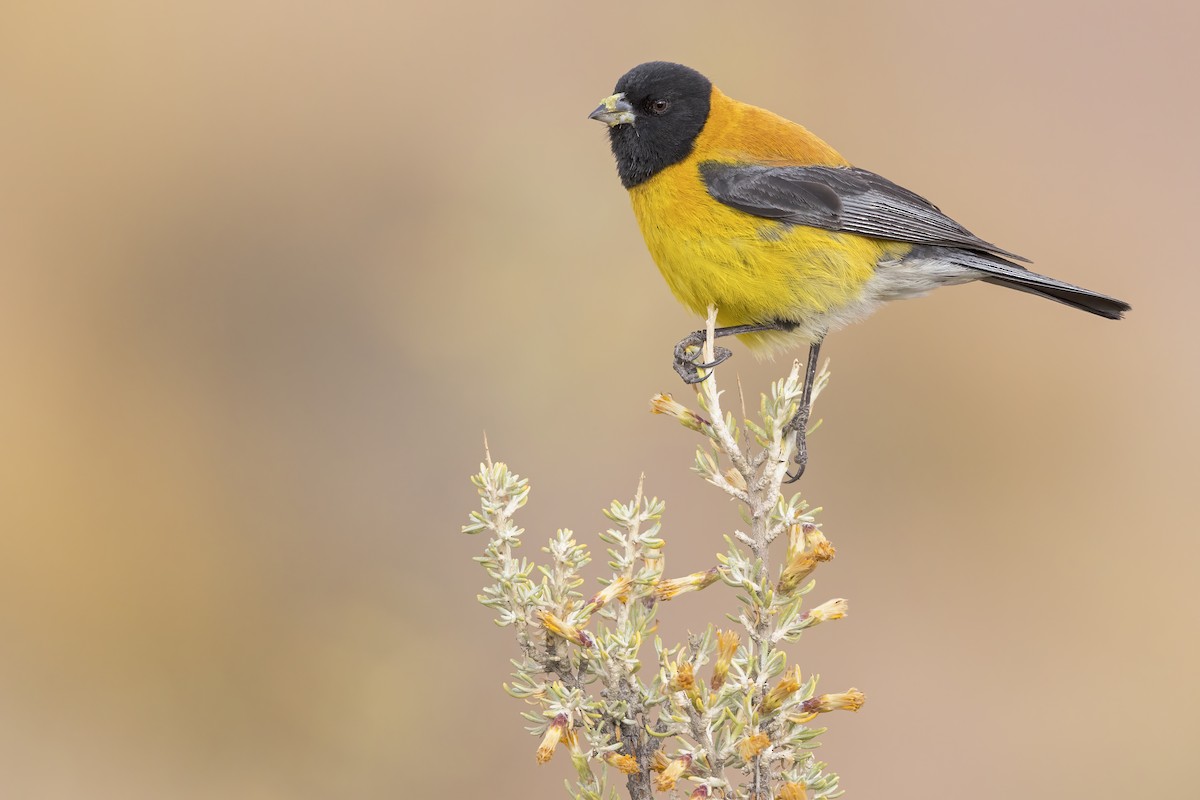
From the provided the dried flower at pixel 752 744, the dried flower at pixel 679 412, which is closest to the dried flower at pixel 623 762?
the dried flower at pixel 752 744

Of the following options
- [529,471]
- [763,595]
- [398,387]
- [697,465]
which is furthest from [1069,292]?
[398,387]

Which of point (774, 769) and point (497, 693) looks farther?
point (497, 693)

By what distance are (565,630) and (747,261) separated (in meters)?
1.81

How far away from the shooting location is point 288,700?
15.0 feet

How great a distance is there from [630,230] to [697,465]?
137 inches

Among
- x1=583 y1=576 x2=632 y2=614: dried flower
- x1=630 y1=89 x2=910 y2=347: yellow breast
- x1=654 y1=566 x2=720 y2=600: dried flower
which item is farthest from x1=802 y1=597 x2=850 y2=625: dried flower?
x1=630 y1=89 x2=910 y2=347: yellow breast

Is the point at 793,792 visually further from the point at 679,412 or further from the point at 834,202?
the point at 834,202

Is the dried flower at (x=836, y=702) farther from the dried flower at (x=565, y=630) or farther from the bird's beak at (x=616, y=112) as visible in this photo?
the bird's beak at (x=616, y=112)

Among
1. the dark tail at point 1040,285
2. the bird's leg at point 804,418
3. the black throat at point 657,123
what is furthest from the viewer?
the black throat at point 657,123

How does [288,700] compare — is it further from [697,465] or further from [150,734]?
[697,465]

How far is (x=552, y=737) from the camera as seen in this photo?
5.41 feet

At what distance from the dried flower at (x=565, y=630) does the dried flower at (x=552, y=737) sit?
134 millimetres

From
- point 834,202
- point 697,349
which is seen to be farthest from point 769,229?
point 697,349

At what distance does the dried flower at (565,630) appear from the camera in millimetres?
1777
